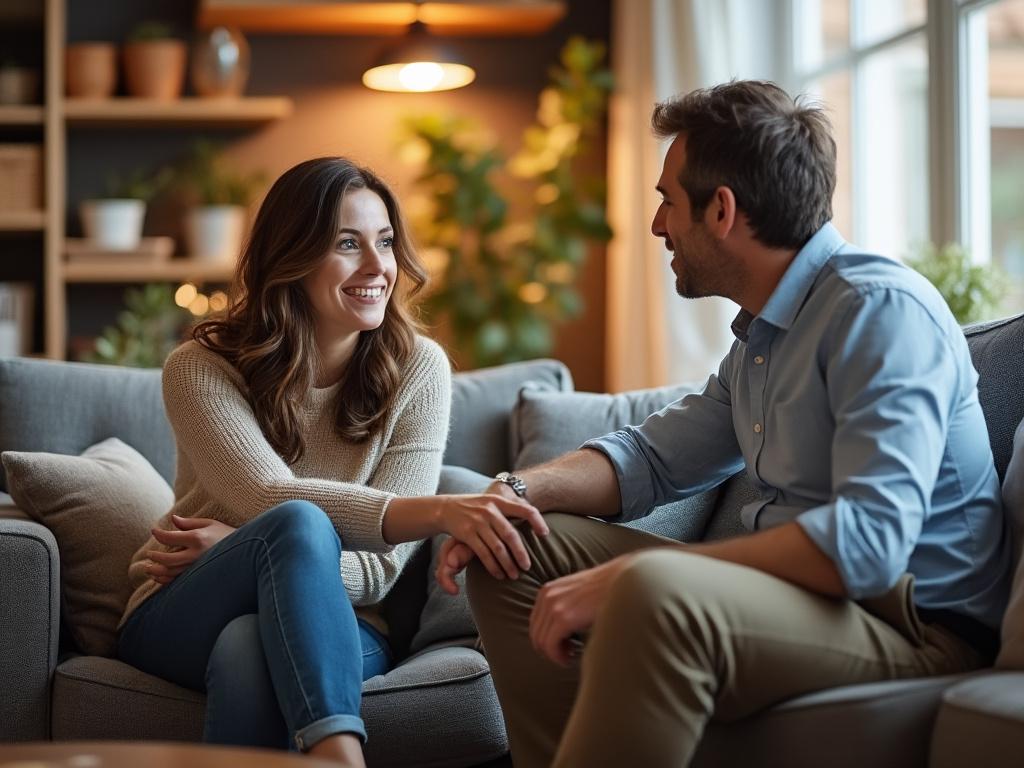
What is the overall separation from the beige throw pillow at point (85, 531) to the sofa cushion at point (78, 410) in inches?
11.3

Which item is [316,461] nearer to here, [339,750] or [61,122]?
[339,750]

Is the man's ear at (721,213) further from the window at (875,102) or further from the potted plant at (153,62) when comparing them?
the potted plant at (153,62)

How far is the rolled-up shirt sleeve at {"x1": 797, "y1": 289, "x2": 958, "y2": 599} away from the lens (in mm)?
1521

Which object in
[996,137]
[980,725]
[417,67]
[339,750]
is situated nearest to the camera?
[980,725]

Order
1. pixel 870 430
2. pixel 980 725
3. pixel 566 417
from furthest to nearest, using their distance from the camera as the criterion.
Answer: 1. pixel 566 417
2. pixel 870 430
3. pixel 980 725

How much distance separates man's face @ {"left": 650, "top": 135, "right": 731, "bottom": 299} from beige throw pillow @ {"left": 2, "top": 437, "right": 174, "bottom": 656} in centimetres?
112

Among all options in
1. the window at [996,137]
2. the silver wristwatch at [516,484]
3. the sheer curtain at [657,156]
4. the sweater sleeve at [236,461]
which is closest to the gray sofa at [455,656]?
the sweater sleeve at [236,461]

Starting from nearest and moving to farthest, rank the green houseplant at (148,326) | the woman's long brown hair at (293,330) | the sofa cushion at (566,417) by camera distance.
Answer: the woman's long brown hair at (293,330) → the sofa cushion at (566,417) → the green houseplant at (148,326)

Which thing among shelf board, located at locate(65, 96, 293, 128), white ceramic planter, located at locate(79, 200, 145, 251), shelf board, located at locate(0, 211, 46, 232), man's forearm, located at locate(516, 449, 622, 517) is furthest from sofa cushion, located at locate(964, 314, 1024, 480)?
shelf board, located at locate(0, 211, 46, 232)

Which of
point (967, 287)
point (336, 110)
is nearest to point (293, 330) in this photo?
point (967, 287)

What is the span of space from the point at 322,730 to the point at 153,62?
341 centimetres

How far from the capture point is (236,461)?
6.88 feet

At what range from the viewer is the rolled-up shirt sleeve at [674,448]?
2033 millimetres

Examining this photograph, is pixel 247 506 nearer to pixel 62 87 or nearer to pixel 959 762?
pixel 959 762
